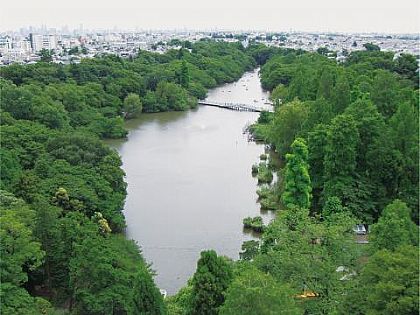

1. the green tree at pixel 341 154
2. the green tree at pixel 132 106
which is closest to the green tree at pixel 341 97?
the green tree at pixel 341 154

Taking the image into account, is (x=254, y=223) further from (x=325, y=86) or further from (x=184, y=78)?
(x=184, y=78)

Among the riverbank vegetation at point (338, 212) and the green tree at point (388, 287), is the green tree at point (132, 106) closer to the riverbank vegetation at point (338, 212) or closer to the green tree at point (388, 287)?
the riverbank vegetation at point (338, 212)

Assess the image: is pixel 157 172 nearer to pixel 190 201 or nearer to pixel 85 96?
pixel 190 201

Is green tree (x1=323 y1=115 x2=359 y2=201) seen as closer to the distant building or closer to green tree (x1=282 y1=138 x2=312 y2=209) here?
green tree (x1=282 y1=138 x2=312 y2=209)

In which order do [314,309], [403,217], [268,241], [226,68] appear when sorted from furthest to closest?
[226,68] → [268,241] → [403,217] → [314,309]

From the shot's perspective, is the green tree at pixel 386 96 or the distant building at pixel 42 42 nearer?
the green tree at pixel 386 96

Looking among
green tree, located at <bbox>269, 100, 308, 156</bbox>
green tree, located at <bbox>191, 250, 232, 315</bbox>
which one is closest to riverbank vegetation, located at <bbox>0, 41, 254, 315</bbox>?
green tree, located at <bbox>191, 250, 232, 315</bbox>

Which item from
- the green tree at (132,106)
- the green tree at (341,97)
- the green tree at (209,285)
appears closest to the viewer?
the green tree at (209,285)

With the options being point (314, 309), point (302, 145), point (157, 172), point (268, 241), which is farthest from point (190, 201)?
point (314, 309)
